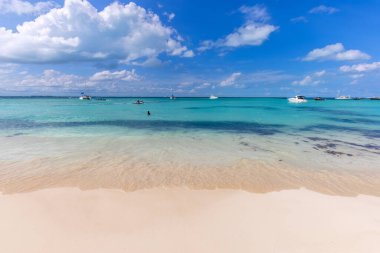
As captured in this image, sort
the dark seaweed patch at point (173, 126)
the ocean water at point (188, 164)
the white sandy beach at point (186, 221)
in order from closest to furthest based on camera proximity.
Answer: the white sandy beach at point (186, 221), the ocean water at point (188, 164), the dark seaweed patch at point (173, 126)

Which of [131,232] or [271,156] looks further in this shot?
[271,156]

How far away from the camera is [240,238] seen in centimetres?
556

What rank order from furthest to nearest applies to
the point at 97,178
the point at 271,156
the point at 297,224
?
1. the point at 271,156
2. the point at 97,178
3. the point at 297,224

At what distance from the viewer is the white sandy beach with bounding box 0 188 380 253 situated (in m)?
5.27

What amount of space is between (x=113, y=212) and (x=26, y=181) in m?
4.97

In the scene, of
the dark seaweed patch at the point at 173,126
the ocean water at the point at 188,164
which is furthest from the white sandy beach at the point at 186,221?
the dark seaweed patch at the point at 173,126

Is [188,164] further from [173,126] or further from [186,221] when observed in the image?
[173,126]

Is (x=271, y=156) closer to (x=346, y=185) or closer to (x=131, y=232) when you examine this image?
(x=346, y=185)

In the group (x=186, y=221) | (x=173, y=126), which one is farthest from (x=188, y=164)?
(x=173, y=126)

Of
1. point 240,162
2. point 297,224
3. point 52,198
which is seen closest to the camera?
point 297,224

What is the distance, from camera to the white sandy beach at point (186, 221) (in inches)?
208

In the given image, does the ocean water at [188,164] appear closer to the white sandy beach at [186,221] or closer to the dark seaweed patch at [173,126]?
the white sandy beach at [186,221]

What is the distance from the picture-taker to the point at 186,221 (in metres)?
6.29

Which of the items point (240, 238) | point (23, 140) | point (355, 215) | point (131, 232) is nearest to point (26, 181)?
point (131, 232)
